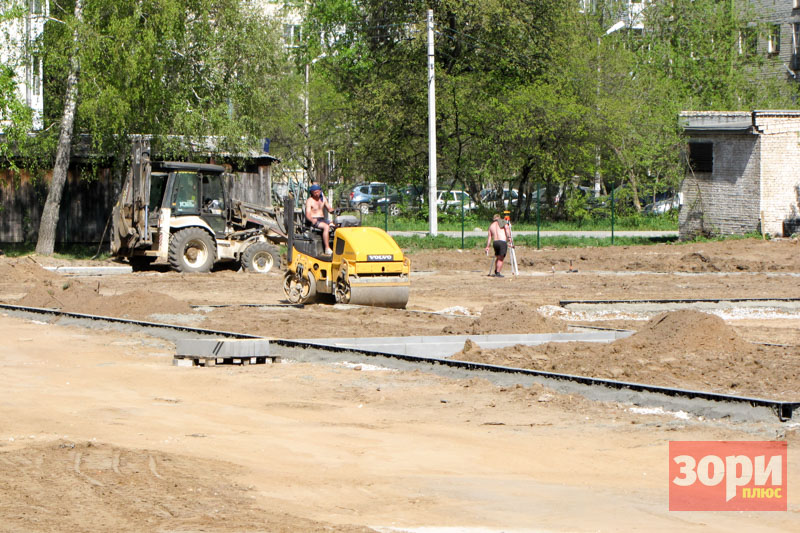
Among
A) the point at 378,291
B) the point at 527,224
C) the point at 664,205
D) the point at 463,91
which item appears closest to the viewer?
the point at 378,291

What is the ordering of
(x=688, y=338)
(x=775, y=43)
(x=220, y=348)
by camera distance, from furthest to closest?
1. (x=775, y=43)
2. (x=220, y=348)
3. (x=688, y=338)

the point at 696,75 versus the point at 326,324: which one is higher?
the point at 696,75

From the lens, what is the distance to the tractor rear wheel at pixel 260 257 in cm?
2625

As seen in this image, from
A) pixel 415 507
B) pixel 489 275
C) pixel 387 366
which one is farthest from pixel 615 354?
pixel 489 275

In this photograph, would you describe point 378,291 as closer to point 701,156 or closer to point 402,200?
point 701,156

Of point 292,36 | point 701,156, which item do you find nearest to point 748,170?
point 701,156

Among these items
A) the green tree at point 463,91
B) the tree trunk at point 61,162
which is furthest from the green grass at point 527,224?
the tree trunk at point 61,162

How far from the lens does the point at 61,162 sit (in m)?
31.0

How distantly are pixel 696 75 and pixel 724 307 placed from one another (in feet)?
131

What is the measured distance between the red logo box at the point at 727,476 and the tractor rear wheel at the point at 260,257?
1858 centimetres

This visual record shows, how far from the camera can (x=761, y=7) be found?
64000mm

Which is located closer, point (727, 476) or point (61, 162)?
point (727, 476)

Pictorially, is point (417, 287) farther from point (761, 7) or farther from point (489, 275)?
point (761, 7)

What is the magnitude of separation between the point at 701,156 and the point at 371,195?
2099cm
